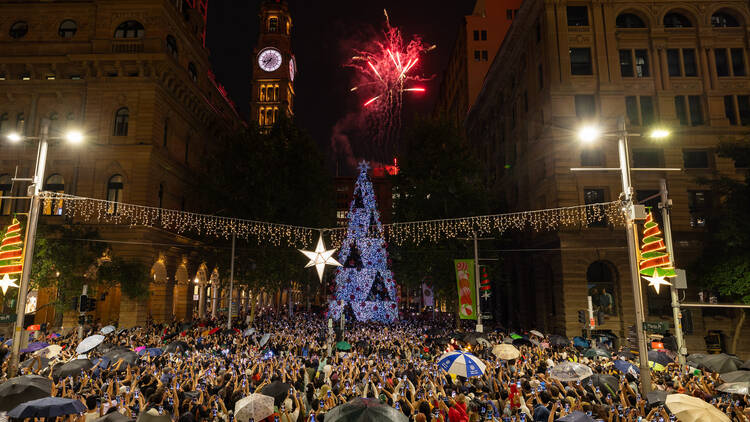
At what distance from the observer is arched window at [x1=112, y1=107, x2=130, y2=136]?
38000 mm

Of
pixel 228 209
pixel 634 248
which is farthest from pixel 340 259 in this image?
pixel 634 248

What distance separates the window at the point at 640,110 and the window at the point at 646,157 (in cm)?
196

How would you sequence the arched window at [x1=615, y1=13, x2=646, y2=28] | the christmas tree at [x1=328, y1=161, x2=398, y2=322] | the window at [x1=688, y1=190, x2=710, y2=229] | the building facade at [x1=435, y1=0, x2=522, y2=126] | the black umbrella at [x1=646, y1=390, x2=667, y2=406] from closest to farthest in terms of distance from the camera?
the black umbrella at [x1=646, y1=390, x2=667, y2=406] → the window at [x1=688, y1=190, x2=710, y2=229] → the arched window at [x1=615, y1=13, x2=646, y2=28] → the christmas tree at [x1=328, y1=161, x2=398, y2=322] → the building facade at [x1=435, y1=0, x2=522, y2=126]

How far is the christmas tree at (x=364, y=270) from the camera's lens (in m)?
37.6

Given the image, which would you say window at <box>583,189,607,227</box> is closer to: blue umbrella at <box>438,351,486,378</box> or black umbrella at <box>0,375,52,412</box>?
blue umbrella at <box>438,351,486,378</box>

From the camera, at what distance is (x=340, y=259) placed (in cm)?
3828

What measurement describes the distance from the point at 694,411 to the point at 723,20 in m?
38.4

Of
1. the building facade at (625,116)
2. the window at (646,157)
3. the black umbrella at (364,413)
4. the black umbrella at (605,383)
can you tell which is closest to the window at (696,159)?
the building facade at (625,116)

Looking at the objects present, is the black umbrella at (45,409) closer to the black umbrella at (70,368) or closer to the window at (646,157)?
the black umbrella at (70,368)

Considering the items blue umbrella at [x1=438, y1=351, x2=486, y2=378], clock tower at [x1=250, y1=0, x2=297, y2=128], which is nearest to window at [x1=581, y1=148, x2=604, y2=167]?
blue umbrella at [x1=438, y1=351, x2=486, y2=378]

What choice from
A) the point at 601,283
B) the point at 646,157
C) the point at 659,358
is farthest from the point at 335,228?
the point at 646,157

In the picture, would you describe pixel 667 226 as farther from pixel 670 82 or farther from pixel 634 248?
pixel 670 82

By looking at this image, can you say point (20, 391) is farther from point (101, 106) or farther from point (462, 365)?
point (101, 106)

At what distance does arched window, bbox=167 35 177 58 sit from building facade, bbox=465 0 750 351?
30.8 m
